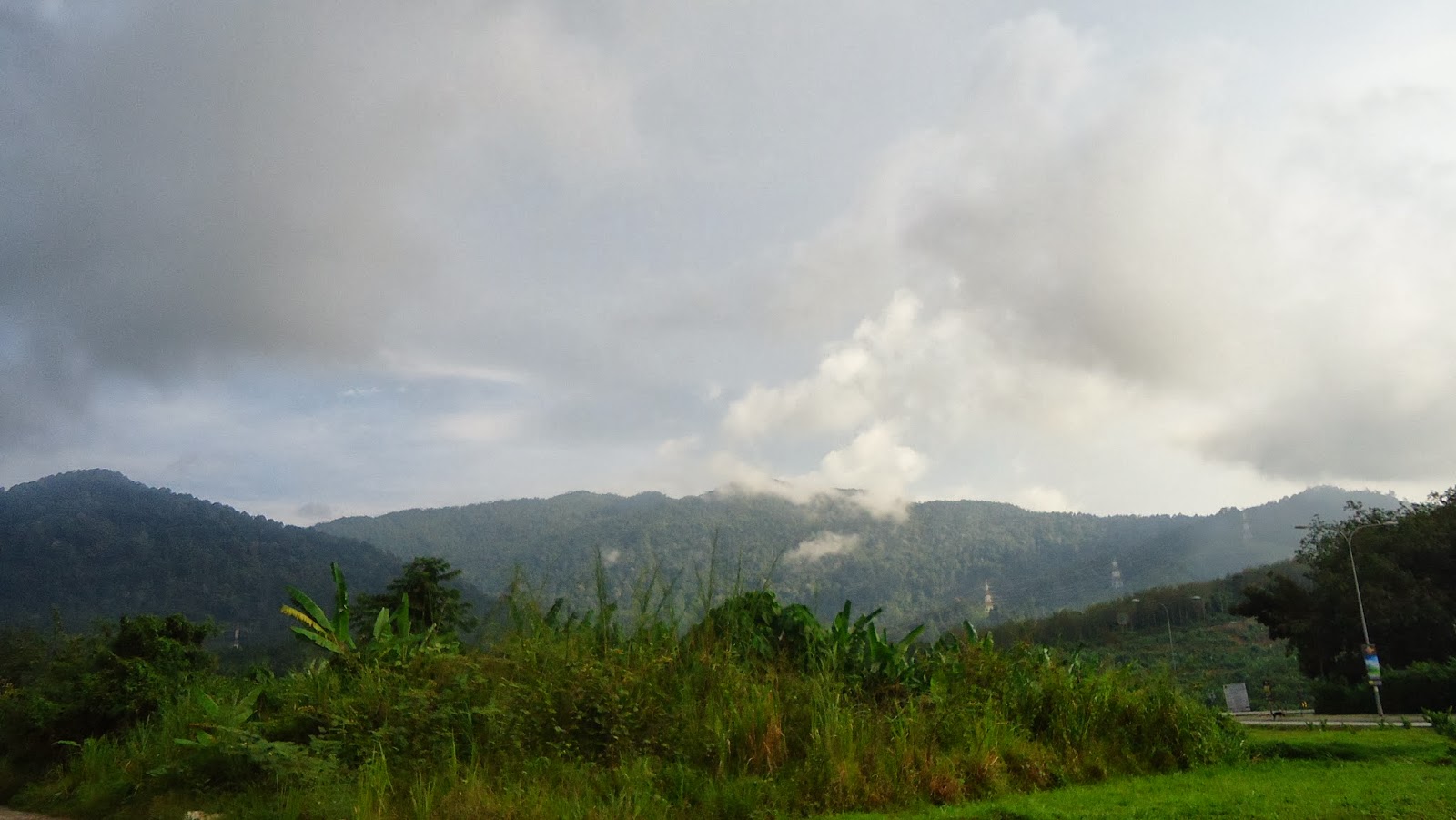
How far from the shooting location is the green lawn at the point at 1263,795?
21.4ft

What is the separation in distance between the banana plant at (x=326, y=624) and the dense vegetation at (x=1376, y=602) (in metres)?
41.2

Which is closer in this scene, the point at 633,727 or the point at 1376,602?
the point at 633,727

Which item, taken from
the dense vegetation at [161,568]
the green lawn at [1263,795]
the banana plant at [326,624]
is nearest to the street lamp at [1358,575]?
the green lawn at [1263,795]

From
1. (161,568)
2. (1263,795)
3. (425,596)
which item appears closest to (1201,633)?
(425,596)

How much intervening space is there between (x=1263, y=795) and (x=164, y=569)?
18905 centimetres

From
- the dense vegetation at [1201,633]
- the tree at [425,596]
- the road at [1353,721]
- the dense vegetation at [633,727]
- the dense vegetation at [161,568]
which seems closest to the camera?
the dense vegetation at [633,727]

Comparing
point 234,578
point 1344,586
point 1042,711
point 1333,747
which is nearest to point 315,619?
point 1042,711

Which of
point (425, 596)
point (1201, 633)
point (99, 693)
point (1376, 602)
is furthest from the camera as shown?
point (1201, 633)

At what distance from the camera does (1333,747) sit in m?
12.0

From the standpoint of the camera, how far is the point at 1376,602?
39.2 meters

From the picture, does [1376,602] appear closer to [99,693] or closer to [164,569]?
[99,693]

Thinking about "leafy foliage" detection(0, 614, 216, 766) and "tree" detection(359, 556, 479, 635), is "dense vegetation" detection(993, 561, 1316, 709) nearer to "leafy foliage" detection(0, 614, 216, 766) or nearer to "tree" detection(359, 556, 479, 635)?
"tree" detection(359, 556, 479, 635)

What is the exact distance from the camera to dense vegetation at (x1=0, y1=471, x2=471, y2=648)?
464 ft

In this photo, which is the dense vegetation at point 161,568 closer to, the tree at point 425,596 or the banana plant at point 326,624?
the tree at point 425,596
